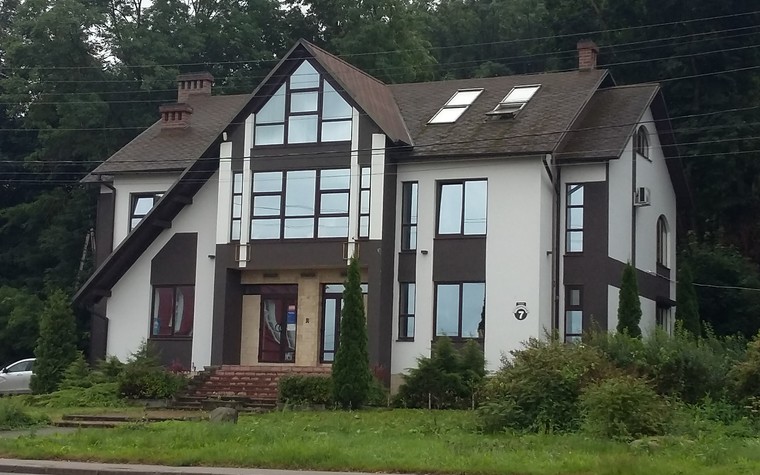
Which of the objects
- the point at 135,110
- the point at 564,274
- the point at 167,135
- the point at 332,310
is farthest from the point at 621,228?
the point at 135,110

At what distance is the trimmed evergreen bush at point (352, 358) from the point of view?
28.4 meters

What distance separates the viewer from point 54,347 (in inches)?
1367

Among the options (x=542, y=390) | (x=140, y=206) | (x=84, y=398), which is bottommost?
(x=84, y=398)

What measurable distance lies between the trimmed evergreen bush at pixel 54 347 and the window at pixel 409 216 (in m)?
10.5

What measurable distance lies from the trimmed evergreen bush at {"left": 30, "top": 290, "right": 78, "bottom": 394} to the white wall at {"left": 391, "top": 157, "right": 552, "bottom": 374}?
10.0m

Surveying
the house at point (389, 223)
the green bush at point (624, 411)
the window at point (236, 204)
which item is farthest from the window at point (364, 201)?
the green bush at point (624, 411)

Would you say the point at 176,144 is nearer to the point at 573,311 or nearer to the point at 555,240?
the point at 555,240

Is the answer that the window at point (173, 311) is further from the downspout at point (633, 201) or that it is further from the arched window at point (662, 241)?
the arched window at point (662, 241)

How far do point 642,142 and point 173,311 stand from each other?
15.5 m

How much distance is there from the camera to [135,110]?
51.3m

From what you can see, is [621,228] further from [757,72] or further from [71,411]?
[71,411]

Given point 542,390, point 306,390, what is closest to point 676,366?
point 542,390

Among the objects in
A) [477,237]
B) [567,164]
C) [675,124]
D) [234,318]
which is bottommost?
[234,318]

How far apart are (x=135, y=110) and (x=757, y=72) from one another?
2622 cm
